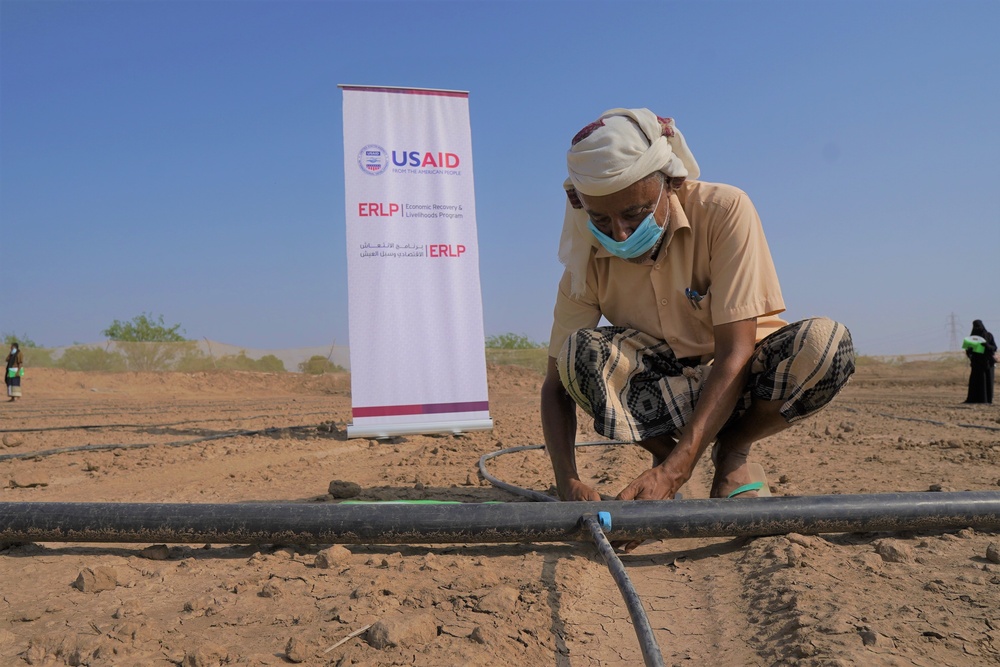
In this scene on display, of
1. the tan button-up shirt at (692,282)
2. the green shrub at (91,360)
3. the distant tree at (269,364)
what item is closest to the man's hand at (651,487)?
the tan button-up shirt at (692,282)

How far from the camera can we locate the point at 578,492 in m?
2.18

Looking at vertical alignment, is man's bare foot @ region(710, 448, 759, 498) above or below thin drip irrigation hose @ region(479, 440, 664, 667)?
above

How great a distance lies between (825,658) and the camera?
51.4 inches

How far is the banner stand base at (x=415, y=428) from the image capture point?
523cm

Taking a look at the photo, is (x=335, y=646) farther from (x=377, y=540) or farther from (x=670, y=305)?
(x=670, y=305)

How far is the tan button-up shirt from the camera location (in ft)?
7.25

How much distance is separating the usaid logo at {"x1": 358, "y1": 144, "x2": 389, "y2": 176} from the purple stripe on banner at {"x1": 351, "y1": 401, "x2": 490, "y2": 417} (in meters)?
1.74

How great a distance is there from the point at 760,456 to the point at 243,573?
119 inches

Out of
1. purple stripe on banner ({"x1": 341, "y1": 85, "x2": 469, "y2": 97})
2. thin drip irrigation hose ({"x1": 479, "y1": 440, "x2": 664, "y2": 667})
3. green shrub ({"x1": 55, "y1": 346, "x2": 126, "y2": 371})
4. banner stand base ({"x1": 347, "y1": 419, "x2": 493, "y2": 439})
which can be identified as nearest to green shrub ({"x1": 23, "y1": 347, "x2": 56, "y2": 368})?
green shrub ({"x1": 55, "y1": 346, "x2": 126, "y2": 371})

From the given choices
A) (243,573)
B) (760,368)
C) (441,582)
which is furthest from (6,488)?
(760,368)

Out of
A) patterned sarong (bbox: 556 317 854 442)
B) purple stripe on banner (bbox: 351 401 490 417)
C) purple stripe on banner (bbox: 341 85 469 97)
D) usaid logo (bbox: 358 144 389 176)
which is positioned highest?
purple stripe on banner (bbox: 341 85 469 97)

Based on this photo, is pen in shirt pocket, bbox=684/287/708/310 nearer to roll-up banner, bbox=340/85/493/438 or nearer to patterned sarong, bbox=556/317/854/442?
patterned sarong, bbox=556/317/854/442

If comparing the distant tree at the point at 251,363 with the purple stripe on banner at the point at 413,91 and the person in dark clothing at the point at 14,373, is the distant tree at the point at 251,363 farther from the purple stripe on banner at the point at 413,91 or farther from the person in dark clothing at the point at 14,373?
the purple stripe on banner at the point at 413,91

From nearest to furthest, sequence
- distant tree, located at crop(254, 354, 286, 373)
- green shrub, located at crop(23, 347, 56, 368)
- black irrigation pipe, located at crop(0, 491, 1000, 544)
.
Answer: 1. black irrigation pipe, located at crop(0, 491, 1000, 544)
2. green shrub, located at crop(23, 347, 56, 368)
3. distant tree, located at crop(254, 354, 286, 373)
